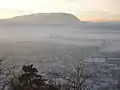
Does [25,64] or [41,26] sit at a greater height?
[41,26]

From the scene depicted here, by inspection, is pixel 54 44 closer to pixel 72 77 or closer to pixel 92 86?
pixel 72 77

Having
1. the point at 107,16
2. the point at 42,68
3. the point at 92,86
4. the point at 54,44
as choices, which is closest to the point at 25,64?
the point at 42,68

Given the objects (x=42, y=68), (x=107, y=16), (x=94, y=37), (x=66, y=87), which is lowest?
(x=66, y=87)

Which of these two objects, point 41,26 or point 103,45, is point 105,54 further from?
point 41,26

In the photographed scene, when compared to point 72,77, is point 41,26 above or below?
above

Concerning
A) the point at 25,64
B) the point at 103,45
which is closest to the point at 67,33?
the point at 103,45
